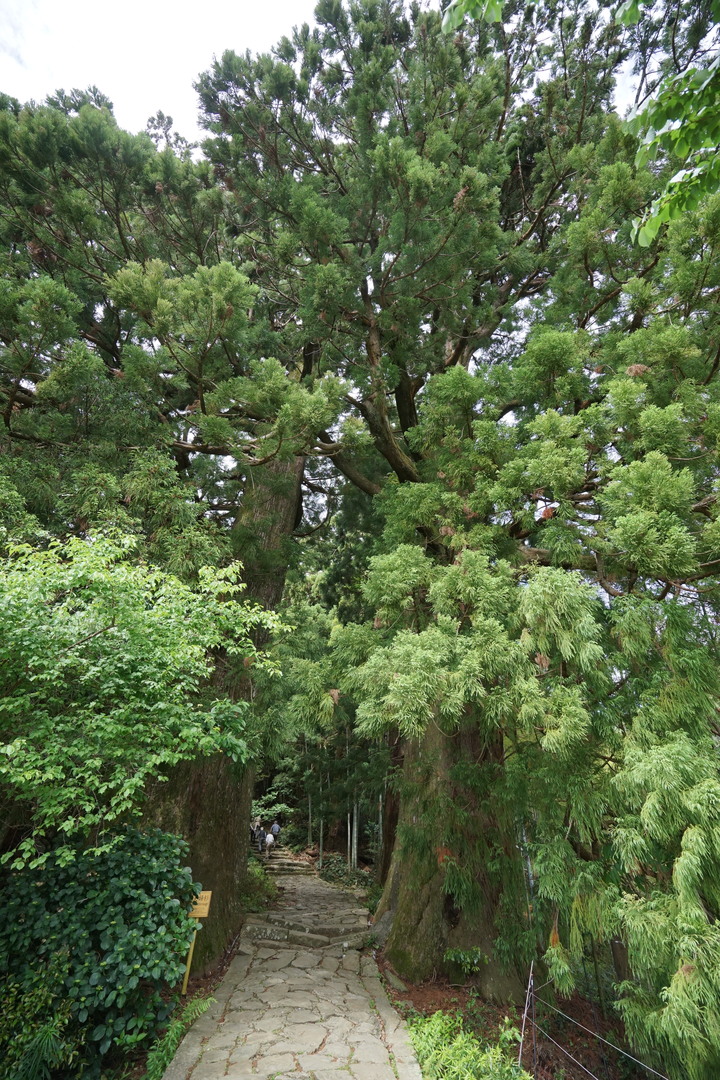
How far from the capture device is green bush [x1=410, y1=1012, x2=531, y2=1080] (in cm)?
289

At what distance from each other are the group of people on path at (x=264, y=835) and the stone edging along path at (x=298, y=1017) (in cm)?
672

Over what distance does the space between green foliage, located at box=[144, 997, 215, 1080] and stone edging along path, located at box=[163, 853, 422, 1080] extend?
1.9 inches

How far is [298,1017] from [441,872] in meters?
1.46

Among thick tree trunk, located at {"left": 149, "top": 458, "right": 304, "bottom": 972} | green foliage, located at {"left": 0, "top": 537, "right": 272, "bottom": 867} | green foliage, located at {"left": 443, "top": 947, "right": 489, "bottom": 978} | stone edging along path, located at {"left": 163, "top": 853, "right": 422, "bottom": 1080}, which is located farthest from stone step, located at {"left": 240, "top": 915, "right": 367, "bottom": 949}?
green foliage, located at {"left": 0, "top": 537, "right": 272, "bottom": 867}

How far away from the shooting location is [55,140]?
431cm

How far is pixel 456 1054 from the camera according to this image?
3.13m

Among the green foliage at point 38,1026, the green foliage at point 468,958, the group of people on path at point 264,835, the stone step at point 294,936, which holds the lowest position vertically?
the group of people on path at point 264,835

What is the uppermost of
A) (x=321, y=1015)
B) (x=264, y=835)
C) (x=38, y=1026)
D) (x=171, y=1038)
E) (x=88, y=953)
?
(x=88, y=953)

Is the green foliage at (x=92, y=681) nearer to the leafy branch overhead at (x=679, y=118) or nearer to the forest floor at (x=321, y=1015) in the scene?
the forest floor at (x=321, y=1015)

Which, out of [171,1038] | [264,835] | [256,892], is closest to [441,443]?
[171,1038]

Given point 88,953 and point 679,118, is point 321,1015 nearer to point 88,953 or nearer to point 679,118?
point 88,953

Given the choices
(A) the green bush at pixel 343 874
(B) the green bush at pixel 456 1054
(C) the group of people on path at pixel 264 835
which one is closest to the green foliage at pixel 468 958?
(B) the green bush at pixel 456 1054

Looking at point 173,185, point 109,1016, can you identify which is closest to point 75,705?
point 109,1016

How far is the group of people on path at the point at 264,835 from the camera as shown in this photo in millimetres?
12016
